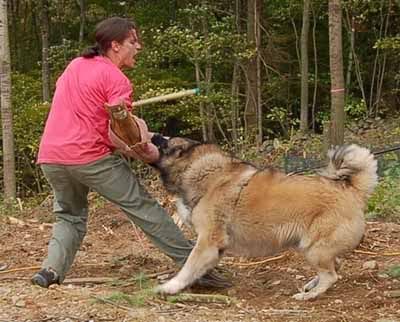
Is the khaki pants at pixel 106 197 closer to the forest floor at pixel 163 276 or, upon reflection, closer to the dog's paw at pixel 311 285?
the forest floor at pixel 163 276

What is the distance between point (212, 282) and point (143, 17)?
17.8 m

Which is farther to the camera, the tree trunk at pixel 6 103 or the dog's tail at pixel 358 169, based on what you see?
the tree trunk at pixel 6 103

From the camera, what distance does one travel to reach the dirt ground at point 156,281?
501 centimetres

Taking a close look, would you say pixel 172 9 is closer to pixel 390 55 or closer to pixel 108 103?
pixel 390 55

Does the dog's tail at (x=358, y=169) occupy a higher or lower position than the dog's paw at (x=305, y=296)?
higher

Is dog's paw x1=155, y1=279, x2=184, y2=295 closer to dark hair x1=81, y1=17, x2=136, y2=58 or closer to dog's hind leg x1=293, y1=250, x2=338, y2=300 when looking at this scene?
dog's hind leg x1=293, y1=250, x2=338, y2=300

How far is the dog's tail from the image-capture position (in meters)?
5.47

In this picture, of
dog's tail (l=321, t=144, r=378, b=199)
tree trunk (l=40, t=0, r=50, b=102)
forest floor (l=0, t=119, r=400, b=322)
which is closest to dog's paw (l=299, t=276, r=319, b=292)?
forest floor (l=0, t=119, r=400, b=322)

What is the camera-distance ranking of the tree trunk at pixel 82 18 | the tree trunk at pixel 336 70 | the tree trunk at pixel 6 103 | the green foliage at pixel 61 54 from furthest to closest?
the tree trunk at pixel 82 18, the green foliage at pixel 61 54, the tree trunk at pixel 6 103, the tree trunk at pixel 336 70

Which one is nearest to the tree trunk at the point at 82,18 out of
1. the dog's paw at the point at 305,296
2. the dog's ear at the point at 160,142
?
the dog's ear at the point at 160,142

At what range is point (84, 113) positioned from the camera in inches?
215

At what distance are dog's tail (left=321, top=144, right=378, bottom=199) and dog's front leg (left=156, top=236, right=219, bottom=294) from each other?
3.40ft

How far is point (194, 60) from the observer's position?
18.9 meters

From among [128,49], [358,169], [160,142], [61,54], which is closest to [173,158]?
[160,142]
